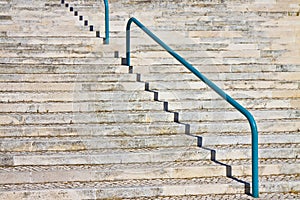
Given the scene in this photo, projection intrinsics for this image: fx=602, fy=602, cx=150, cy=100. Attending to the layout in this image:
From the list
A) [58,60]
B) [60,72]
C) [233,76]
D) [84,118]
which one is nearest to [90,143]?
[84,118]

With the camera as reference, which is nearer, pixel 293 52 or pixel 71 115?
pixel 71 115

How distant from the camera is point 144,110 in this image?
22.7 ft

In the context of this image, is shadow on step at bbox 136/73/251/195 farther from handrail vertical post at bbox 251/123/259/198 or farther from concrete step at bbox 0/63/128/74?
concrete step at bbox 0/63/128/74

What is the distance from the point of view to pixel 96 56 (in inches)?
316

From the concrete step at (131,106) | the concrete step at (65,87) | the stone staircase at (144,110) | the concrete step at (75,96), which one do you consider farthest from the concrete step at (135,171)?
→ the concrete step at (65,87)

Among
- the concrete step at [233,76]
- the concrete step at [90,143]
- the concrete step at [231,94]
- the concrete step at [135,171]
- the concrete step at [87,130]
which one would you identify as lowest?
the concrete step at [135,171]

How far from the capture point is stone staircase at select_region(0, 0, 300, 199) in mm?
5766

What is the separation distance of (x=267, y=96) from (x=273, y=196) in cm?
198

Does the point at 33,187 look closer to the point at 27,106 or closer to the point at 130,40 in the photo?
the point at 27,106

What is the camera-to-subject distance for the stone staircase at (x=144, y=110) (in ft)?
18.9

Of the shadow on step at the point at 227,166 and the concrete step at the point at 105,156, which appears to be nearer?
the shadow on step at the point at 227,166

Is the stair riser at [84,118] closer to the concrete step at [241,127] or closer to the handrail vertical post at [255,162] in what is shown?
the concrete step at [241,127]

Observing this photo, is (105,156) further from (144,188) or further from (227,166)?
(227,166)

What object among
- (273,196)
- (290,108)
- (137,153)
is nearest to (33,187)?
(137,153)
